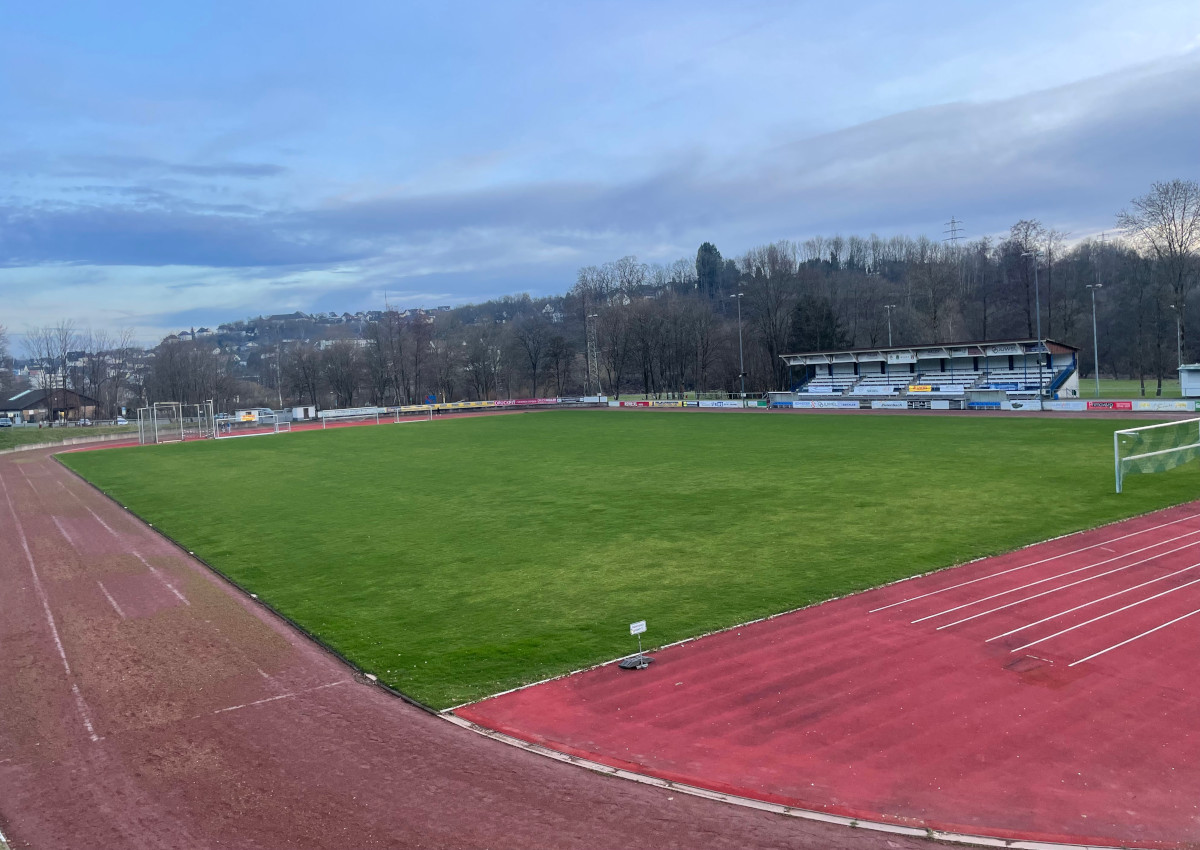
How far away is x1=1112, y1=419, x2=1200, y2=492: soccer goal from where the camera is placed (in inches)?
928

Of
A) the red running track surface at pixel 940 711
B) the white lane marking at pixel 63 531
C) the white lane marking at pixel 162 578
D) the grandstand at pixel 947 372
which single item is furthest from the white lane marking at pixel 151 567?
the grandstand at pixel 947 372

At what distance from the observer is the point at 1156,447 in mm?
24594

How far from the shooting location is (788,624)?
12961mm

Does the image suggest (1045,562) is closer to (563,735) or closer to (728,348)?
(563,735)

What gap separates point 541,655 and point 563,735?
262 centimetres

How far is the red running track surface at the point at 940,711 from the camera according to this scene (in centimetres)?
788

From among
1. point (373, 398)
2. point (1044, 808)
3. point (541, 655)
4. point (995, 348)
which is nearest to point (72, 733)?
point (541, 655)

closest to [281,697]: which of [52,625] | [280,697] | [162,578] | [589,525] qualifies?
[280,697]

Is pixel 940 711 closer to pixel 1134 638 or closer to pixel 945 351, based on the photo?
pixel 1134 638

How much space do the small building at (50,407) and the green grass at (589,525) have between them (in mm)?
59580

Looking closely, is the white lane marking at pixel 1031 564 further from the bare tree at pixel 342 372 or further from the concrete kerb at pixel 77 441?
the bare tree at pixel 342 372

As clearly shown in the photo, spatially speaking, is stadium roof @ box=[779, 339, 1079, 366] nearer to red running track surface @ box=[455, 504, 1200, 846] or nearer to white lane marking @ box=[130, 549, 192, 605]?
red running track surface @ box=[455, 504, 1200, 846]

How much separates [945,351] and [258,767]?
63.8m

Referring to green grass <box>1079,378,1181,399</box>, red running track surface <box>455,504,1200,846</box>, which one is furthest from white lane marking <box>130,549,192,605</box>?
green grass <box>1079,378,1181,399</box>
